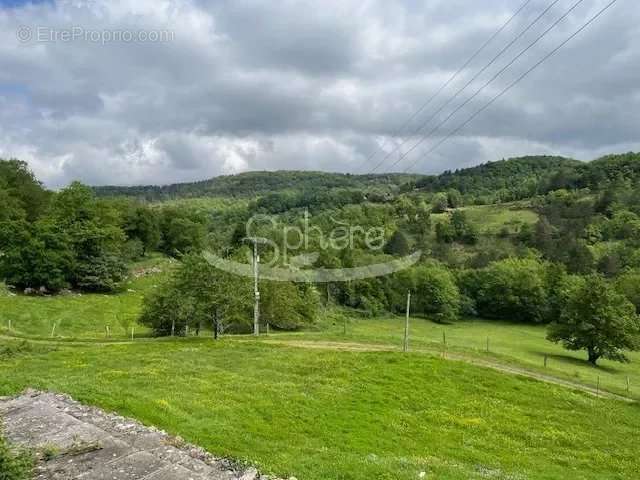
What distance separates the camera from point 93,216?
287ft

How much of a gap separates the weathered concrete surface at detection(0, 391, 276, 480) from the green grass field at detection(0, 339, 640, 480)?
127cm

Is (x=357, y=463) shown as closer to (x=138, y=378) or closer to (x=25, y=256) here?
(x=138, y=378)

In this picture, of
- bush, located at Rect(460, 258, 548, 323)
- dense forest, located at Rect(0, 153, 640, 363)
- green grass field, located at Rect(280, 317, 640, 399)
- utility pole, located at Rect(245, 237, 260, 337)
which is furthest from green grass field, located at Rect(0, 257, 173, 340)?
bush, located at Rect(460, 258, 548, 323)

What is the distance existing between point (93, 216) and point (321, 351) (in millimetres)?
60350

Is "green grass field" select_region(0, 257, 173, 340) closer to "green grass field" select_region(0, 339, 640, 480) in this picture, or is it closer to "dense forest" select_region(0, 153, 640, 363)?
"dense forest" select_region(0, 153, 640, 363)

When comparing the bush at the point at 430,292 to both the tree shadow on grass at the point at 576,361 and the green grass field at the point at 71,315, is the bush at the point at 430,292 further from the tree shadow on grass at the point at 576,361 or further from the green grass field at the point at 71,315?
the green grass field at the point at 71,315

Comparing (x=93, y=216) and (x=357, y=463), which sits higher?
(x=93, y=216)

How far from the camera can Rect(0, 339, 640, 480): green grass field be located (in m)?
18.7

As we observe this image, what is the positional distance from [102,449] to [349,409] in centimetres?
1381

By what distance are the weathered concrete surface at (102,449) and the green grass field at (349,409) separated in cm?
127

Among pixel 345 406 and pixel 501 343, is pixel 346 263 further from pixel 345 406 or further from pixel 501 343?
pixel 345 406

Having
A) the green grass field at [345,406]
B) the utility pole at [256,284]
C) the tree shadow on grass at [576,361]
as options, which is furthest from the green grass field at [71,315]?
the tree shadow on grass at [576,361]

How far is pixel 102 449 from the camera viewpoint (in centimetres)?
1523

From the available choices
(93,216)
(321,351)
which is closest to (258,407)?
(321,351)
